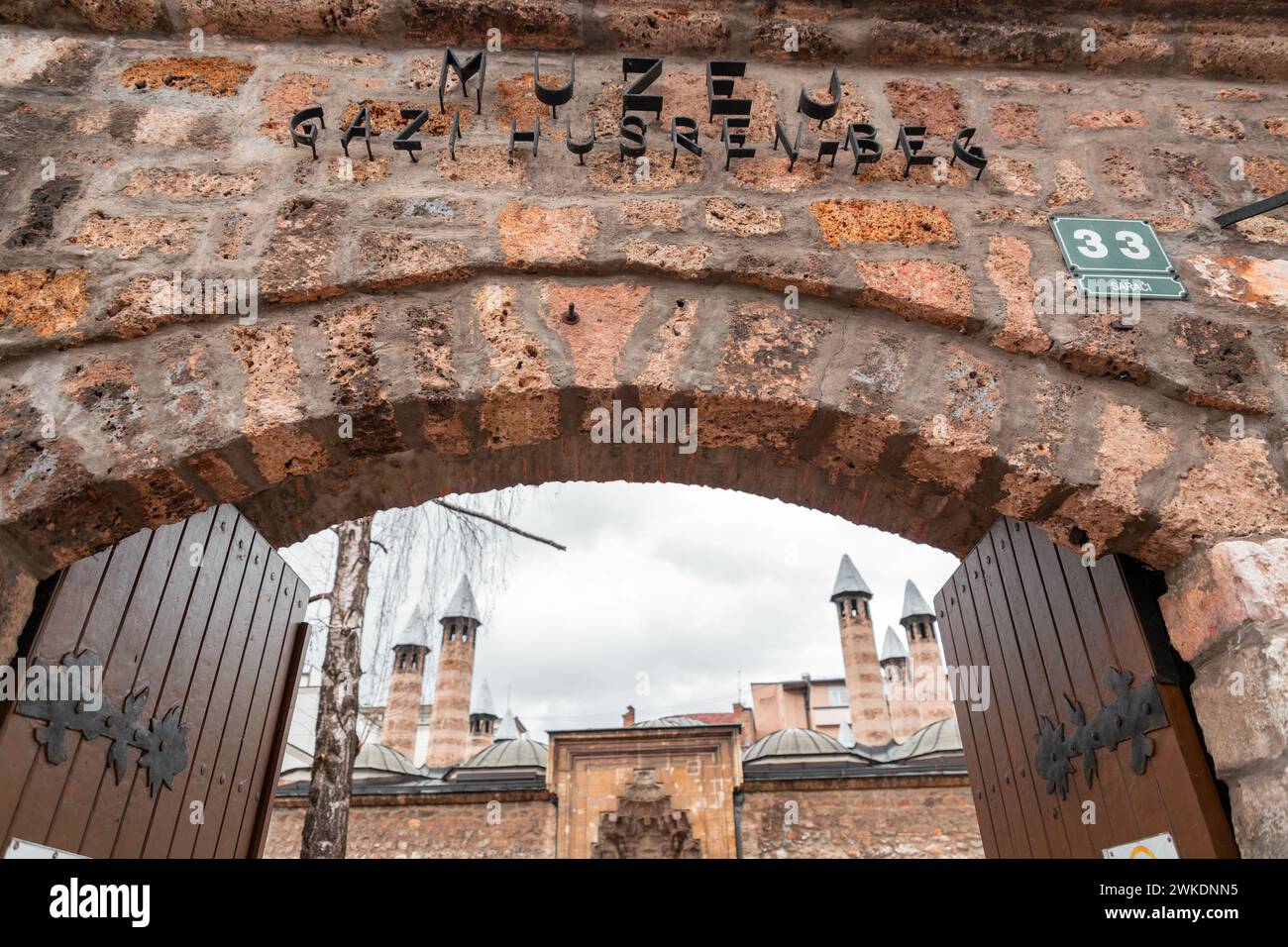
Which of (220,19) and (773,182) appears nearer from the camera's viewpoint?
(773,182)

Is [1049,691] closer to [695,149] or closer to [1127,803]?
[1127,803]

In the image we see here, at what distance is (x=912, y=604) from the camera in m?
28.4

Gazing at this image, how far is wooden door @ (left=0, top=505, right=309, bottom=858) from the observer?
5.76 ft

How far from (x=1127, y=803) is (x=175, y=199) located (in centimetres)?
275

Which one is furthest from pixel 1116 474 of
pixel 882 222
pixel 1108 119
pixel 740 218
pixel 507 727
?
pixel 507 727

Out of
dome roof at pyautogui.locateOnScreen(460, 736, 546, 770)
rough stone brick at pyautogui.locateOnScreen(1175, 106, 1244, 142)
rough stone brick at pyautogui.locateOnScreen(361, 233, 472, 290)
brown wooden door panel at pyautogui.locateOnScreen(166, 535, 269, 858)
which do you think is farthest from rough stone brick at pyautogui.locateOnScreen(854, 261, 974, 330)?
dome roof at pyautogui.locateOnScreen(460, 736, 546, 770)

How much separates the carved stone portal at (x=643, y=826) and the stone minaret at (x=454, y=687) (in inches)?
432

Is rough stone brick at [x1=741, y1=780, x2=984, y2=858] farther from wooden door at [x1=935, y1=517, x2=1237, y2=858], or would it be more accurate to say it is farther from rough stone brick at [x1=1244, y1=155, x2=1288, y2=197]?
rough stone brick at [x1=1244, y1=155, x2=1288, y2=197]

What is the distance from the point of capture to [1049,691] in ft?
7.75

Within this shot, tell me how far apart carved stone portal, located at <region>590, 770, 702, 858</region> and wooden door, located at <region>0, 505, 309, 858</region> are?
35.5 feet

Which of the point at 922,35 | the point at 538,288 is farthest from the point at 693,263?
A: the point at 922,35

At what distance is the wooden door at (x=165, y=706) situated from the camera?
1756mm
